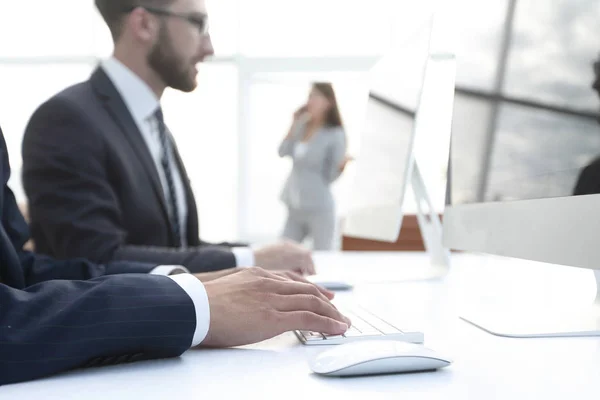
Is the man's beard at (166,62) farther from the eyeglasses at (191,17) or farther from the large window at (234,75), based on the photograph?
the large window at (234,75)

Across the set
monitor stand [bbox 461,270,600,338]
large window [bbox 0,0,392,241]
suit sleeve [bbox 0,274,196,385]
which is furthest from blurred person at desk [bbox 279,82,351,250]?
suit sleeve [bbox 0,274,196,385]

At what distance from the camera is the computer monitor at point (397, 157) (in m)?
1.18

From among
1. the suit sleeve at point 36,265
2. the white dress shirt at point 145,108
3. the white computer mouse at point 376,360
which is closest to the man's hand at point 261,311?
the white computer mouse at point 376,360

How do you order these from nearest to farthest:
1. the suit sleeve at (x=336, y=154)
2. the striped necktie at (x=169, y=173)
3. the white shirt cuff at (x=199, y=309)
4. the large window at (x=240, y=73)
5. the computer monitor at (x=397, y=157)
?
the white shirt cuff at (x=199, y=309) → the computer monitor at (x=397, y=157) → the striped necktie at (x=169, y=173) → the suit sleeve at (x=336, y=154) → the large window at (x=240, y=73)

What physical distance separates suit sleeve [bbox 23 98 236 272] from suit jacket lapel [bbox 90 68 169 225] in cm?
13

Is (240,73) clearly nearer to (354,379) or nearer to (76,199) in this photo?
(76,199)

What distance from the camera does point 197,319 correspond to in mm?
583

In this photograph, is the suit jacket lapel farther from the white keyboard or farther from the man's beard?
the white keyboard

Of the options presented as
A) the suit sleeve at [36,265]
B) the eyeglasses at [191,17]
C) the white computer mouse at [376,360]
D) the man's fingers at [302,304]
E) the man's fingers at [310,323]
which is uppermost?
the eyeglasses at [191,17]

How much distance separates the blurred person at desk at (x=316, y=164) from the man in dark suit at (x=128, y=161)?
218cm

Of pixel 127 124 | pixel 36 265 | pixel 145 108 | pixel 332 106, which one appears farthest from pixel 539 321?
pixel 332 106

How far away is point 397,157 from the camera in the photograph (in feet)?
4.10

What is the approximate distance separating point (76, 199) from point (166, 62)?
0.63 meters

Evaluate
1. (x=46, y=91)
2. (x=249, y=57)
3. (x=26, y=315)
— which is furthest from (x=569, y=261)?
(x=46, y=91)
